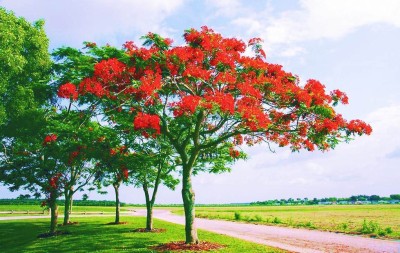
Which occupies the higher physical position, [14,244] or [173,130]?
[173,130]

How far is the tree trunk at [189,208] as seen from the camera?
18.8m

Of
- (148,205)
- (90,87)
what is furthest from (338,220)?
(90,87)

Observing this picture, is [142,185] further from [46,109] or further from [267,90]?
[267,90]

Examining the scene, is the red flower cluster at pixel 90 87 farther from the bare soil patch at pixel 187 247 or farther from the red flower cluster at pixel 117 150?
the red flower cluster at pixel 117 150

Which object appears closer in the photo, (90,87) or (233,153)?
(90,87)

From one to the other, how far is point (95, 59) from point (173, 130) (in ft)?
21.3

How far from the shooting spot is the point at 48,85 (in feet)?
75.7

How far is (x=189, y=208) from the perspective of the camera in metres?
19.0

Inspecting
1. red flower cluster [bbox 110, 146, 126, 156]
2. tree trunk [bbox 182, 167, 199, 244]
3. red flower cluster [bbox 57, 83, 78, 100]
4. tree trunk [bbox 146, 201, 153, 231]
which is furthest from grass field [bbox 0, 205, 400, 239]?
red flower cluster [bbox 57, 83, 78, 100]

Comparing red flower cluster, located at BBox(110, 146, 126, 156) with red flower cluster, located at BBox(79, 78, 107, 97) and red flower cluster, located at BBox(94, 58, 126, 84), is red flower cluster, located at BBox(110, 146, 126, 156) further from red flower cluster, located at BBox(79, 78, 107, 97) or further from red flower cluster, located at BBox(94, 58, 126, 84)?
red flower cluster, located at BBox(79, 78, 107, 97)

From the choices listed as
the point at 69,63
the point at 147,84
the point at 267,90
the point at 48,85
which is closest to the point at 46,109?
the point at 48,85

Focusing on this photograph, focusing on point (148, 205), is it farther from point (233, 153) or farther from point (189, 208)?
point (189, 208)

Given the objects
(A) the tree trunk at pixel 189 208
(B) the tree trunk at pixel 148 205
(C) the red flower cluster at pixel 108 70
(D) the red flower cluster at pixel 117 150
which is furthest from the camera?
(B) the tree trunk at pixel 148 205

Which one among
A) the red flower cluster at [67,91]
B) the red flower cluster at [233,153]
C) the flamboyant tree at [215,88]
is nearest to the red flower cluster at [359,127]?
the flamboyant tree at [215,88]
